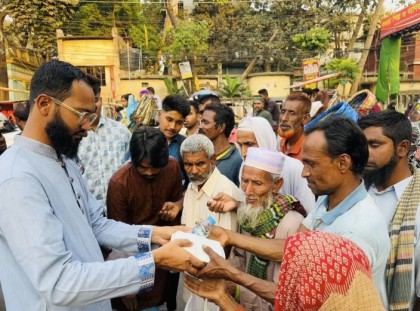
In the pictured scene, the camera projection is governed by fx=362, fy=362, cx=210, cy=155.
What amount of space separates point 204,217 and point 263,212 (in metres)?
0.62

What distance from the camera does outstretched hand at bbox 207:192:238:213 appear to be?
2600mm

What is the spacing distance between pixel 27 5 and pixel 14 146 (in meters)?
27.5

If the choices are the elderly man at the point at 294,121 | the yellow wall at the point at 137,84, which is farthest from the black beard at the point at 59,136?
the yellow wall at the point at 137,84

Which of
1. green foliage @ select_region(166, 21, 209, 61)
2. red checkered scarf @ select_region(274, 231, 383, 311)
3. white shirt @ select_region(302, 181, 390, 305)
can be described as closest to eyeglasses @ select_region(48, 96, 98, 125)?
red checkered scarf @ select_region(274, 231, 383, 311)

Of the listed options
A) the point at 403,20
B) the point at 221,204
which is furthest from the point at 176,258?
the point at 403,20

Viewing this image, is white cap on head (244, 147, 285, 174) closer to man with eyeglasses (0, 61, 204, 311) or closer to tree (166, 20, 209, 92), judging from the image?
man with eyeglasses (0, 61, 204, 311)

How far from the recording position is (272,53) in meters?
28.7

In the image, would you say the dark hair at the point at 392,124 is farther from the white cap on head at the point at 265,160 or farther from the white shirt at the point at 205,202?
the white shirt at the point at 205,202

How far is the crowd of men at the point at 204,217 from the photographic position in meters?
1.50

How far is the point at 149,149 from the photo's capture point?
9.75 ft

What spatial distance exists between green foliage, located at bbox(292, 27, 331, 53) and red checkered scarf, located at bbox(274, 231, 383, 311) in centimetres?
2469

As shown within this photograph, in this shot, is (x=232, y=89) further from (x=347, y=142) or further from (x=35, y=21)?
(x=347, y=142)

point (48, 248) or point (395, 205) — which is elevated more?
point (48, 248)

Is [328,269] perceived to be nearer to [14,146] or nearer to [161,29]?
[14,146]
